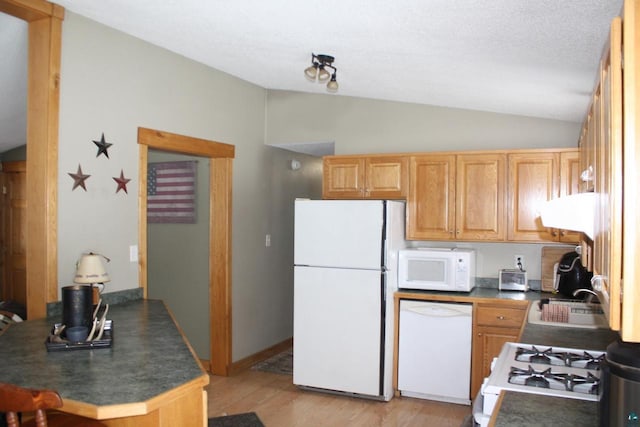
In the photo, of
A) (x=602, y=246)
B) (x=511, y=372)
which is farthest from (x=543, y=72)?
(x=602, y=246)

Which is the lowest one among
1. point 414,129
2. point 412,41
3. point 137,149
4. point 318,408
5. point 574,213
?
point 318,408

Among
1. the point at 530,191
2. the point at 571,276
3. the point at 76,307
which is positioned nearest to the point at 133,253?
→ the point at 76,307

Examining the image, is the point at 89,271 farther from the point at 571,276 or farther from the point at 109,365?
the point at 571,276

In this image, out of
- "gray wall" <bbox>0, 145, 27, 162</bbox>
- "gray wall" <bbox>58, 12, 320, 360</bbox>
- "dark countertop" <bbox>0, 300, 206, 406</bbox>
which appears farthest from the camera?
"gray wall" <bbox>0, 145, 27, 162</bbox>

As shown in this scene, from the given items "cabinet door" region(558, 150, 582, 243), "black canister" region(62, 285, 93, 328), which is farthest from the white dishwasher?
"black canister" region(62, 285, 93, 328)

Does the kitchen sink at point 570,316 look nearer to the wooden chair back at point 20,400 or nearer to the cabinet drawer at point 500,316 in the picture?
the cabinet drawer at point 500,316

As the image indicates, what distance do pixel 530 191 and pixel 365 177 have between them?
1.28 meters

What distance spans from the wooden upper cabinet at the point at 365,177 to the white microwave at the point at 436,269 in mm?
526

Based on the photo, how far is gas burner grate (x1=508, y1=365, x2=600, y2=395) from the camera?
184cm

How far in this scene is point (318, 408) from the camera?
3.98m

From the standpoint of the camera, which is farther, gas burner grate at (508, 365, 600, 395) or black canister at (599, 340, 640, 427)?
gas burner grate at (508, 365, 600, 395)

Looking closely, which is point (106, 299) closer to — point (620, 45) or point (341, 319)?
point (341, 319)

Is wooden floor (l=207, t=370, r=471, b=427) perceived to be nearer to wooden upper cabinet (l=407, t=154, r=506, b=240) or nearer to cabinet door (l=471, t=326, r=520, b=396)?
cabinet door (l=471, t=326, r=520, b=396)

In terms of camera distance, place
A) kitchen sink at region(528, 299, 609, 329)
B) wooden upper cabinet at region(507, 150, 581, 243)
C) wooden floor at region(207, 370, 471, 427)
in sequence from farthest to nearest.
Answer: wooden upper cabinet at region(507, 150, 581, 243)
wooden floor at region(207, 370, 471, 427)
kitchen sink at region(528, 299, 609, 329)
